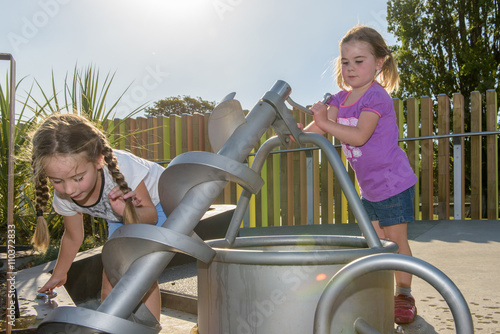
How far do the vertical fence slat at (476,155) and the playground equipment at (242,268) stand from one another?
4893mm

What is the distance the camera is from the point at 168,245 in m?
0.55

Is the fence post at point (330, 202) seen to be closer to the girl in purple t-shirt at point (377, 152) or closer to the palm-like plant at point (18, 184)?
the palm-like plant at point (18, 184)

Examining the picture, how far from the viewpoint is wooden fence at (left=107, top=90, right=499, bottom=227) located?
214 inches

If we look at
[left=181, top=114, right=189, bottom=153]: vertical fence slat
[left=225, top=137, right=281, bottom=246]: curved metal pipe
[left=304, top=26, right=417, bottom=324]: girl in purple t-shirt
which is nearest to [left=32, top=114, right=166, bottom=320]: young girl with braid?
[left=225, top=137, right=281, bottom=246]: curved metal pipe

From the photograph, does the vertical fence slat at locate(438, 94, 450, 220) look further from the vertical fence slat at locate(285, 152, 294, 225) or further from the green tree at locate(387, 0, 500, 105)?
the green tree at locate(387, 0, 500, 105)

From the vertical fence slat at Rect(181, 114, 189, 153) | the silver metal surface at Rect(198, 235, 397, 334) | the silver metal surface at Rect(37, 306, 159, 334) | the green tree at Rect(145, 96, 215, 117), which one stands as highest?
the green tree at Rect(145, 96, 215, 117)

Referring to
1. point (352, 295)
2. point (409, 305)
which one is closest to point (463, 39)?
point (409, 305)

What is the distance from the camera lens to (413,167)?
573cm

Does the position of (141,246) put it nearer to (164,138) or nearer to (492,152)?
(492,152)

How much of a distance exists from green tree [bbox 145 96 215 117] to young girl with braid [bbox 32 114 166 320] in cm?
1638

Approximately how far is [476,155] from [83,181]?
16.6ft

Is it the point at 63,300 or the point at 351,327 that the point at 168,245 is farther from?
the point at 63,300

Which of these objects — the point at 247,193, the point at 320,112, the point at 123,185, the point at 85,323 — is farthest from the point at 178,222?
the point at 123,185

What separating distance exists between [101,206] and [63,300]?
0.39 meters
